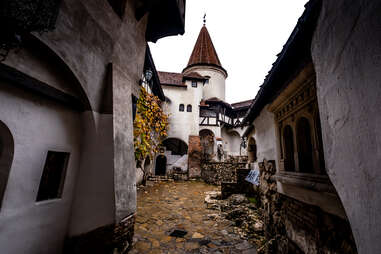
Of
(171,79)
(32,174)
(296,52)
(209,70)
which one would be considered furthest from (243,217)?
(209,70)

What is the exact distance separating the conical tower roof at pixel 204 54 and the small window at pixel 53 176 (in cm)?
2183

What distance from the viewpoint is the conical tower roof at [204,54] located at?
22.9 m

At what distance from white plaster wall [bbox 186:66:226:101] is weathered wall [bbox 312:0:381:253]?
2091 cm

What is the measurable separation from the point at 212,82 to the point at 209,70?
1.75 m

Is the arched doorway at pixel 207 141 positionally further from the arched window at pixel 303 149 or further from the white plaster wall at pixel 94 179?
the arched window at pixel 303 149

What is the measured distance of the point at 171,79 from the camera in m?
19.5

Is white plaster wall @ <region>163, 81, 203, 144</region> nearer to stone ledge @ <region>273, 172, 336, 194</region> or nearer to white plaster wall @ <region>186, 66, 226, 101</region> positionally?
white plaster wall @ <region>186, 66, 226, 101</region>

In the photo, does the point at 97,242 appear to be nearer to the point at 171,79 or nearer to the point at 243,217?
the point at 243,217

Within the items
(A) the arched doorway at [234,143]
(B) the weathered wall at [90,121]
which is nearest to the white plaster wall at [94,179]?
(B) the weathered wall at [90,121]

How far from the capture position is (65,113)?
314 centimetres

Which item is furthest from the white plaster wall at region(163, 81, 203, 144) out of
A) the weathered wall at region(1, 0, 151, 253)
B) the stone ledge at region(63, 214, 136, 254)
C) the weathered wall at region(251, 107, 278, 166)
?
the stone ledge at region(63, 214, 136, 254)

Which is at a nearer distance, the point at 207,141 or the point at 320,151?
the point at 320,151

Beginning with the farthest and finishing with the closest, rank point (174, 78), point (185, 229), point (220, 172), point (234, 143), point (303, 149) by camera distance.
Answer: point (234, 143) → point (174, 78) → point (220, 172) → point (185, 229) → point (303, 149)

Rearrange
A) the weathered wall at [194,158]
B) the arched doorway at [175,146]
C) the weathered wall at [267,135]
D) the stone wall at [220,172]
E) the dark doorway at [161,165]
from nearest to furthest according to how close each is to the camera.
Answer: the weathered wall at [267,135], the stone wall at [220,172], the weathered wall at [194,158], the dark doorway at [161,165], the arched doorway at [175,146]
